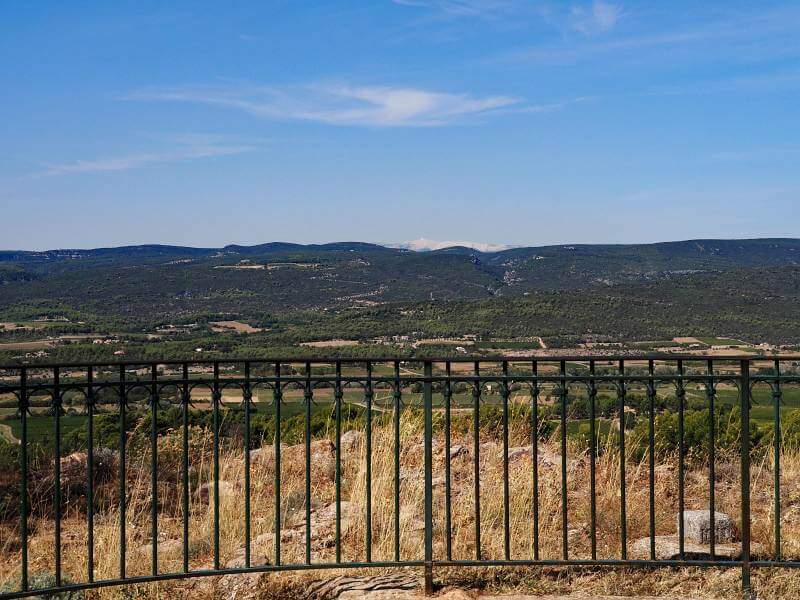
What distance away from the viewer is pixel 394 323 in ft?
203

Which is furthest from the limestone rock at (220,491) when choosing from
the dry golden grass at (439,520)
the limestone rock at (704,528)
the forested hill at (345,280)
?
the forested hill at (345,280)

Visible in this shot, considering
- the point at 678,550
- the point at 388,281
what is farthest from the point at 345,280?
the point at 678,550

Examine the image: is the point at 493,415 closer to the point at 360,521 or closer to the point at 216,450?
the point at 360,521

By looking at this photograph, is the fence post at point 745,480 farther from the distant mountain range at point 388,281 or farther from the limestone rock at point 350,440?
the distant mountain range at point 388,281

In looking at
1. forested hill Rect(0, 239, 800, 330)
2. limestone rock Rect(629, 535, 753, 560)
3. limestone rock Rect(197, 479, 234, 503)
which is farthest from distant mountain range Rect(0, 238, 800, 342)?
limestone rock Rect(629, 535, 753, 560)

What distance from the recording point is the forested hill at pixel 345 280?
259 feet

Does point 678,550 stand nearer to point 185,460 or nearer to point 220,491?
point 185,460

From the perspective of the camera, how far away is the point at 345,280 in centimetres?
9344

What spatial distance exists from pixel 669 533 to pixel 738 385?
1.85 m

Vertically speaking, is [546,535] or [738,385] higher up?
[738,385]

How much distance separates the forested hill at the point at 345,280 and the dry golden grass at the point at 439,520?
5650cm

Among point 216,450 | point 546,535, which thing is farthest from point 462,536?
point 216,450

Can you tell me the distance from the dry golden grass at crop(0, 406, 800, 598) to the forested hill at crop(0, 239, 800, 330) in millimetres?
56500

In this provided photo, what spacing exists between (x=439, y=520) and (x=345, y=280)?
87871 millimetres
